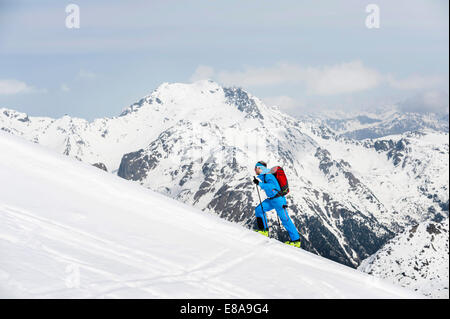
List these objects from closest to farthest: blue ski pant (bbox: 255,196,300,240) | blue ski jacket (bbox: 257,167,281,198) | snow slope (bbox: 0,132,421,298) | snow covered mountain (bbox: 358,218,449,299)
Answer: snow slope (bbox: 0,132,421,298) < blue ski jacket (bbox: 257,167,281,198) < blue ski pant (bbox: 255,196,300,240) < snow covered mountain (bbox: 358,218,449,299)

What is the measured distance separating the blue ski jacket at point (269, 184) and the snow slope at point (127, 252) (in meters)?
2.33

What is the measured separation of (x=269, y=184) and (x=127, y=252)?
698 cm

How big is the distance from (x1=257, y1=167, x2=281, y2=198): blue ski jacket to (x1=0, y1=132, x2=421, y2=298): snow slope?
91.6 inches

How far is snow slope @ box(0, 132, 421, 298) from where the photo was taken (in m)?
7.32

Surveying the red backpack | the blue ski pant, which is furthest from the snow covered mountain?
the red backpack

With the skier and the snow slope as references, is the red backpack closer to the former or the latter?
the skier

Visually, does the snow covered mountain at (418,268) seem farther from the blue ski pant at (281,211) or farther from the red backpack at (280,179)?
the red backpack at (280,179)

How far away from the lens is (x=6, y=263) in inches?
282

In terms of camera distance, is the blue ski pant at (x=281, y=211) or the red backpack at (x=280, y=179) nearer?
the red backpack at (x=280, y=179)

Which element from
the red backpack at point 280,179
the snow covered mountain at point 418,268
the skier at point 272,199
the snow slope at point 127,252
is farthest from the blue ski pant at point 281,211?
the snow covered mountain at point 418,268

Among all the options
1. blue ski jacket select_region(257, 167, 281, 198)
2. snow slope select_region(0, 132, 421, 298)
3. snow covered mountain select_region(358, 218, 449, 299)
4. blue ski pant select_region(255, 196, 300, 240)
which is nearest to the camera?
snow slope select_region(0, 132, 421, 298)

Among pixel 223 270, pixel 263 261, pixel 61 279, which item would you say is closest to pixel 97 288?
pixel 61 279

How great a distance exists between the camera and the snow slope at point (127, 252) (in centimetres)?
732

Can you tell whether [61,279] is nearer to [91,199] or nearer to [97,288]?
[97,288]
